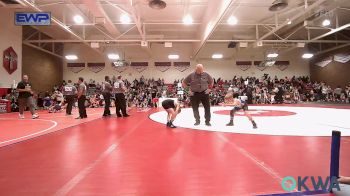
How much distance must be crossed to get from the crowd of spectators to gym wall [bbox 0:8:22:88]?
2.12m

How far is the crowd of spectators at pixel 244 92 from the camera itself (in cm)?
1658

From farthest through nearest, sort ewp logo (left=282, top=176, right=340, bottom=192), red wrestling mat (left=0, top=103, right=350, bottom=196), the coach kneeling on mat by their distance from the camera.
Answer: the coach kneeling on mat
red wrestling mat (left=0, top=103, right=350, bottom=196)
ewp logo (left=282, top=176, right=340, bottom=192)

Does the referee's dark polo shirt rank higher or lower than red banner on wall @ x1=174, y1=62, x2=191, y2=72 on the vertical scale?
lower

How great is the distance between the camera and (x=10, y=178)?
2.26 m

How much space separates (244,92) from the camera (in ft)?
54.2

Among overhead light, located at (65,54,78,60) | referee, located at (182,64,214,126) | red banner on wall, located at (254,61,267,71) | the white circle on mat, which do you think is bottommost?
the white circle on mat

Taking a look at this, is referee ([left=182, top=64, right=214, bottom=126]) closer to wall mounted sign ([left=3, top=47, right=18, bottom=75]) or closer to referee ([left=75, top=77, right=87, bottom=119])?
referee ([left=75, top=77, right=87, bottom=119])

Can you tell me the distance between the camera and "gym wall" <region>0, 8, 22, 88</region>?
12898 millimetres

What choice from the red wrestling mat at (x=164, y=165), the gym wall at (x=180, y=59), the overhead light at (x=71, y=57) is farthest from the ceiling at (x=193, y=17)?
the red wrestling mat at (x=164, y=165)

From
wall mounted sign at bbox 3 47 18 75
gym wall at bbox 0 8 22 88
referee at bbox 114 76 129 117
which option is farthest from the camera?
wall mounted sign at bbox 3 47 18 75

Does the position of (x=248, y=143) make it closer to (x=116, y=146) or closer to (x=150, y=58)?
(x=116, y=146)

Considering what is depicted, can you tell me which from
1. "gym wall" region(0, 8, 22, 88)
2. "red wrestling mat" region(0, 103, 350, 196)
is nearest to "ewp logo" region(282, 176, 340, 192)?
"red wrestling mat" region(0, 103, 350, 196)

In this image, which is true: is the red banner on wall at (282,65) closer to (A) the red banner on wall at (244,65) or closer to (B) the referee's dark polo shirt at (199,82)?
(A) the red banner on wall at (244,65)

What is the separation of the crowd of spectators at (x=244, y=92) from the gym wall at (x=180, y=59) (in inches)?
26.9
